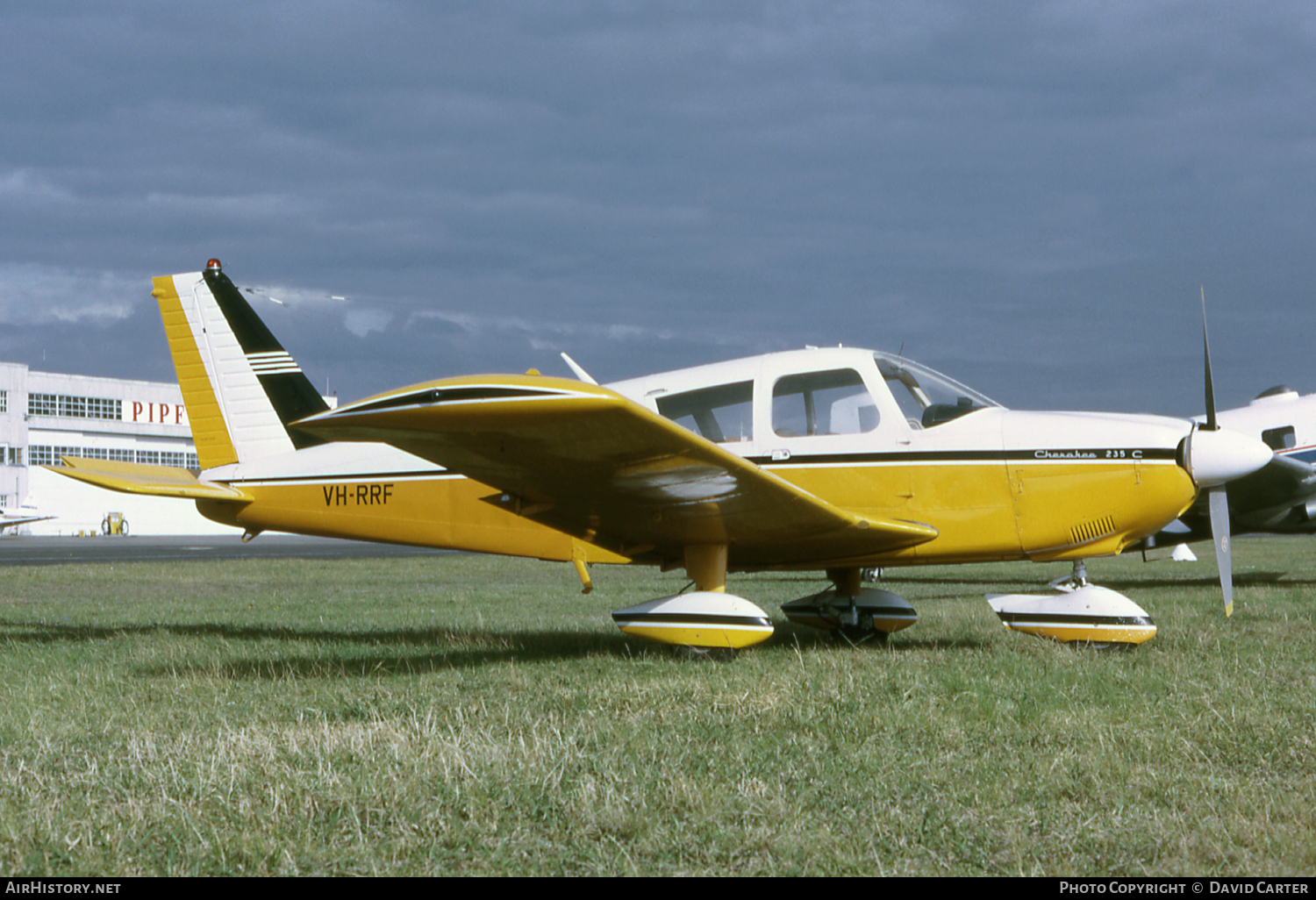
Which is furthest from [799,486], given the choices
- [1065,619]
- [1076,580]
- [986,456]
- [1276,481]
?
[1276,481]

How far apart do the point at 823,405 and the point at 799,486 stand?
646mm

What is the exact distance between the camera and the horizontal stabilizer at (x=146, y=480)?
8.89 meters

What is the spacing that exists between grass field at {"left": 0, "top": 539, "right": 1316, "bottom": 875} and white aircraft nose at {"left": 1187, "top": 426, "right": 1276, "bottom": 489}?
48.0 inches

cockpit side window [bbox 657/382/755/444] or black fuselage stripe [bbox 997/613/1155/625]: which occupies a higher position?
cockpit side window [bbox 657/382/755/444]

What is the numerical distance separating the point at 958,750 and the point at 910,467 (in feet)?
12.2

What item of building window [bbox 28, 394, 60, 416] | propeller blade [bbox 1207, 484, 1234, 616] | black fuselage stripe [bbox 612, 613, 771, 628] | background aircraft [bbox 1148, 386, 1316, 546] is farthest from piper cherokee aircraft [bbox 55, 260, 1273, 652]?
building window [bbox 28, 394, 60, 416]

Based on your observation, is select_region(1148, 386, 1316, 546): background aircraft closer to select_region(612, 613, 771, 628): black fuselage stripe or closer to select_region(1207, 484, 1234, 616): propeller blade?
select_region(1207, 484, 1234, 616): propeller blade

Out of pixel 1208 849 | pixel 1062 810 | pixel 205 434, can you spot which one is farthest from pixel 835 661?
pixel 205 434

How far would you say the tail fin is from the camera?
32.7ft

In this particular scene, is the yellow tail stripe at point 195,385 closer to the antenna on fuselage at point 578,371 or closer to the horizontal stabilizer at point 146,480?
the horizontal stabilizer at point 146,480

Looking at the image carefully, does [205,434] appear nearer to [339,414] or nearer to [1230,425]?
[339,414]

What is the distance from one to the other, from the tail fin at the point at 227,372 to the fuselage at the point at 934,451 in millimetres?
2888

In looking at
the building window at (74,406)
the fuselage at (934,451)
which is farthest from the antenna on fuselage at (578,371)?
the building window at (74,406)

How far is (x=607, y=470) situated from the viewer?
22.3 ft
